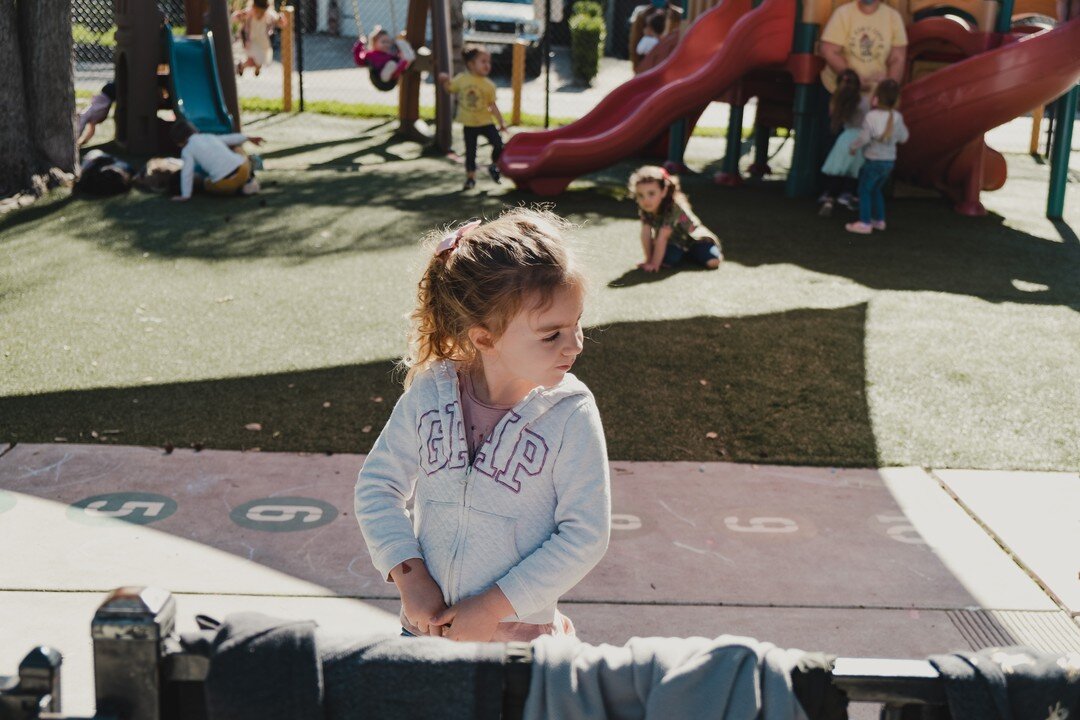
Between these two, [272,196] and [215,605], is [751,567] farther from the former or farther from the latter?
[272,196]

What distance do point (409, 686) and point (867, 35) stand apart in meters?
→ 10.8

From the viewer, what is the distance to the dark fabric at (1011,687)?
1325 mm

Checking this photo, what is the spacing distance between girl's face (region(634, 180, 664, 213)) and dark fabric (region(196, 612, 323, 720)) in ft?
24.8

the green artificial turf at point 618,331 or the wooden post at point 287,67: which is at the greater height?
the wooden post at point 287,67

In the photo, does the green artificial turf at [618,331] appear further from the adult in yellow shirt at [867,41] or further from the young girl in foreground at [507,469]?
the adult in yellow shirt at [867,41]

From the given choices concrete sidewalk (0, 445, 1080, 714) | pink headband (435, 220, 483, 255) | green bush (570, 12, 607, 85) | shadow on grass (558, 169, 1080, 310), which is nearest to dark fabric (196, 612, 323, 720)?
pink headband (435, 220, 483, 255)

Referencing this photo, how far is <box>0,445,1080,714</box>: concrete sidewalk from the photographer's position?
142 inches

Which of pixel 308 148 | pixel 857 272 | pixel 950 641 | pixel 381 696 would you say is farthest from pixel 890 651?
pixel 308 148

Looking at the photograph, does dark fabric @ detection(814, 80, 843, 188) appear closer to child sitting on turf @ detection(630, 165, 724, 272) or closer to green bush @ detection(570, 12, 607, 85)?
child sitting on turf @ detection(630, 165, 724, 272)

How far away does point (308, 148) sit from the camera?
1424 cm

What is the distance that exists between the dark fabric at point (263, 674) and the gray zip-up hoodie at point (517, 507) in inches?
33.9

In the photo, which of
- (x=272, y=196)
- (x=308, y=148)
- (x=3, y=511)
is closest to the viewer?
(x=3, y=511)

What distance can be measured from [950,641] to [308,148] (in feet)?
39.0

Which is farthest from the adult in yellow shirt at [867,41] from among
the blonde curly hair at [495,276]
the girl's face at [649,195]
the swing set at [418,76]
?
the blonde curly hair at [495,276]
